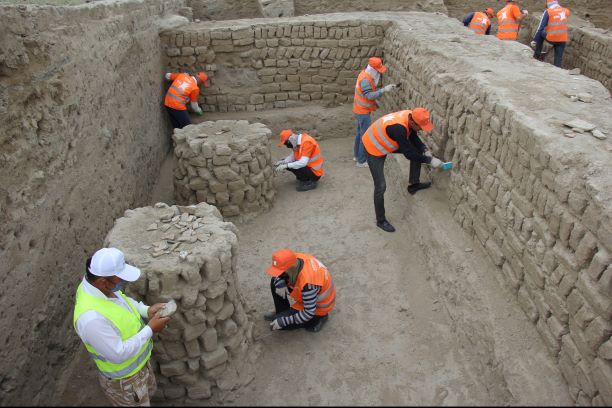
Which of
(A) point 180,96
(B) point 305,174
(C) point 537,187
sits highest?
(C) point 537,187

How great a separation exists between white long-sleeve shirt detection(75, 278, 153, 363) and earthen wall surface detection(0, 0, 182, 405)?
988mm

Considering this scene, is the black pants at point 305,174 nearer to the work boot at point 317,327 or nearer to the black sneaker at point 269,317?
the black sneaker at point 269,317

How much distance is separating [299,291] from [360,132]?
4068 mm

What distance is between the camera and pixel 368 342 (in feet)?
14.2

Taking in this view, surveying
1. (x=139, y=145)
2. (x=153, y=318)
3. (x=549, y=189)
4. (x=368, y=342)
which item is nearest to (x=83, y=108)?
(x=139, y=145)

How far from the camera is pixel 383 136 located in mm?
5305

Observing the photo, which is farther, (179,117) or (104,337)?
(179,117)

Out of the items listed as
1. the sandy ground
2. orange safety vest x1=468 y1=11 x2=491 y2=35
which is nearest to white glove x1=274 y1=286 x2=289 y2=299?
the sandy ground

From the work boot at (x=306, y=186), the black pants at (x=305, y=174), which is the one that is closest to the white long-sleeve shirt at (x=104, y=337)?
the black pants at (x=305, y=174)

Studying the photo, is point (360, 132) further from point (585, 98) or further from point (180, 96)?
point (585, 98)

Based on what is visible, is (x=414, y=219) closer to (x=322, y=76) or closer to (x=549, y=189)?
(x=549, y=189)

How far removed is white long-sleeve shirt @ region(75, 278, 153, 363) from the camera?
2.71m

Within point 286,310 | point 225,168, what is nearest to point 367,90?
point 225,168

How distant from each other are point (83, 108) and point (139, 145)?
1.87m
